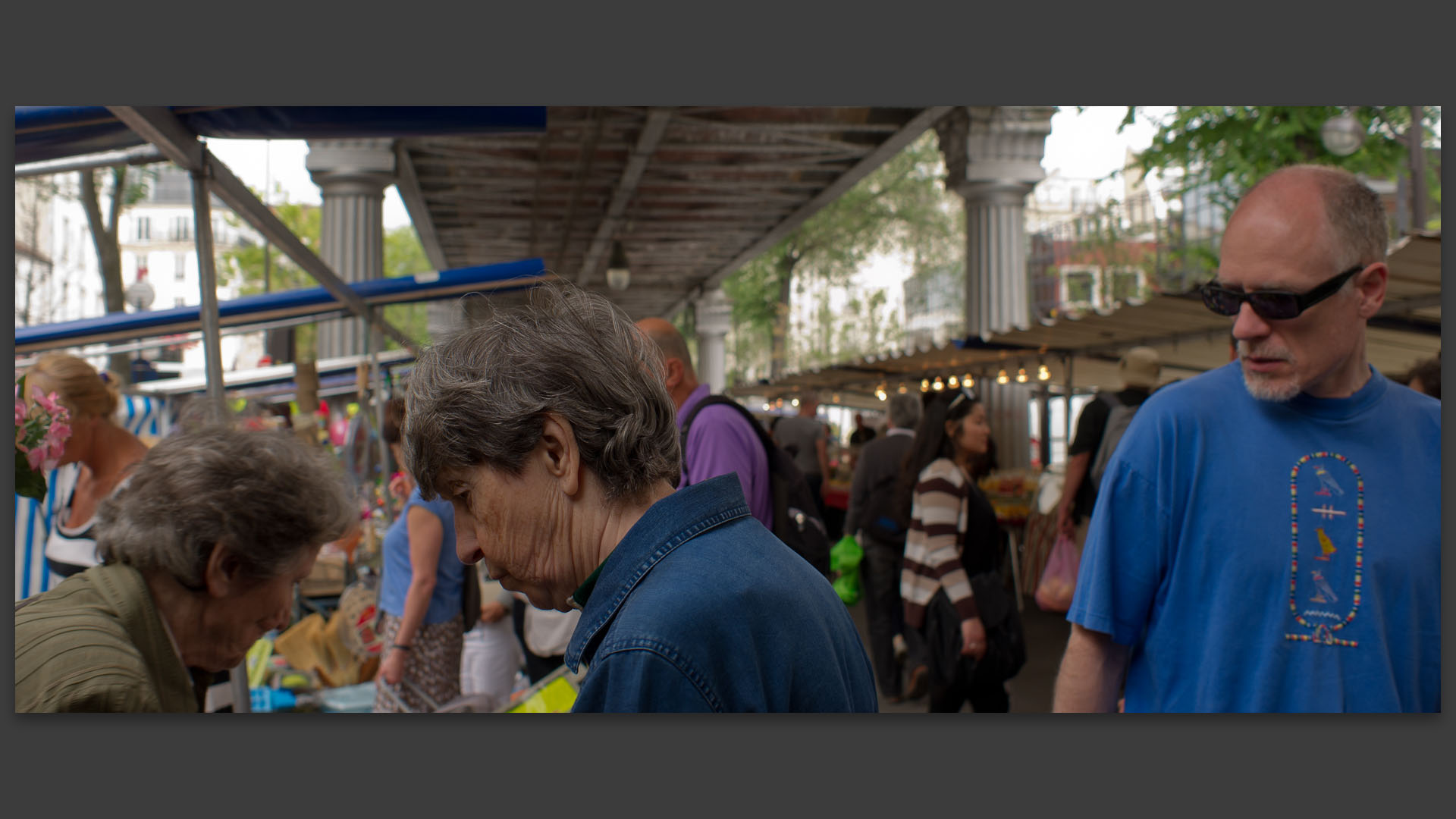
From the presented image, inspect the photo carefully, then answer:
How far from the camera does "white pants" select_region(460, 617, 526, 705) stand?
4.47 metres

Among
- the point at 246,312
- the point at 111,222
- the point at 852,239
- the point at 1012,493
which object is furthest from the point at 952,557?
the point at 852,239

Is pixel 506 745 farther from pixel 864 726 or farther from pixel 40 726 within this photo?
pixel 864 726

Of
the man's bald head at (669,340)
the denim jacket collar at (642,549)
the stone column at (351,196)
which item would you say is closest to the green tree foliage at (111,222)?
the stone column at (351,196)

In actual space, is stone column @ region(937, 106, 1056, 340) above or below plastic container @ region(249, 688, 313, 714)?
above

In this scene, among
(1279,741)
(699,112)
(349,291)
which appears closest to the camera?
(1279,741)

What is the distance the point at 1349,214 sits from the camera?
1.88 meters

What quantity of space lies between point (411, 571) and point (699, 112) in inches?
199

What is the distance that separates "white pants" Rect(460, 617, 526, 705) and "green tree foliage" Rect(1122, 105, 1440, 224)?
14.1 ft

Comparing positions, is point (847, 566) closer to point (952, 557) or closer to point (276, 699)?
point (952, 557)

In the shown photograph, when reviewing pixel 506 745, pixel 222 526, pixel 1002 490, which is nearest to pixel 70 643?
pixel 222 526

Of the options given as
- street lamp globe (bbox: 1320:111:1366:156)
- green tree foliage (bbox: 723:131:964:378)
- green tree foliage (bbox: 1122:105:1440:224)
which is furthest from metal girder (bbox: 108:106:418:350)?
green tree foliage (bbox: 723:131:964:378)

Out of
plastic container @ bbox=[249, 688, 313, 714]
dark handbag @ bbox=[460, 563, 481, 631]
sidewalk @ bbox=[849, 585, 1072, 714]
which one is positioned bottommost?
sidewalk @ bbox=[849, 585, 1072, 714]

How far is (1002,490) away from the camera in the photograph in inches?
346

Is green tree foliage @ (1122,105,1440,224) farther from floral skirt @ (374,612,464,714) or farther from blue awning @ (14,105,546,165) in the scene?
floral skirt @ (374,612,464,714)
